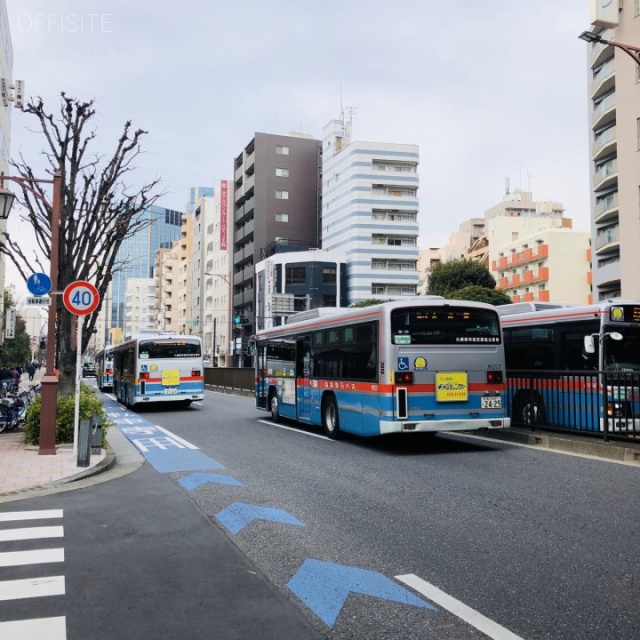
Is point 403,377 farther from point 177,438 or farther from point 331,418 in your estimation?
point 177,438

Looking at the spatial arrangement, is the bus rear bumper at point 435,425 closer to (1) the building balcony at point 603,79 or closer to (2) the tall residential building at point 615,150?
(2) the tall residential building at point 615,150

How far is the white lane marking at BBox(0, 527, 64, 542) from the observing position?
6141mm

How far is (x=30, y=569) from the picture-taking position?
517 centimetres

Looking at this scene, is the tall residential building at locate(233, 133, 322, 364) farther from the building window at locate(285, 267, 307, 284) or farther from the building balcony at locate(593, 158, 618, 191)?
the building balcony at locate(593, 158, 618, 191)

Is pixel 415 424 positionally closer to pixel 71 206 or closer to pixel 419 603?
pixel 419 603

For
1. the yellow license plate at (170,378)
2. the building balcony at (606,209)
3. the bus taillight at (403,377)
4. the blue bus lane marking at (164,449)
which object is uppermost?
the building balcony at (606,209)

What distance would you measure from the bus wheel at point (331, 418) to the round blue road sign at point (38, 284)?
19.7 feet

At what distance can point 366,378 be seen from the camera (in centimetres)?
1234

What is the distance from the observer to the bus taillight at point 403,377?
11.6 metres

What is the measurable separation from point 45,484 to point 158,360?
50.2ft

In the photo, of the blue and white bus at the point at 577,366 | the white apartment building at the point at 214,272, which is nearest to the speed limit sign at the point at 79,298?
the blue and white bus at the point at 577,366

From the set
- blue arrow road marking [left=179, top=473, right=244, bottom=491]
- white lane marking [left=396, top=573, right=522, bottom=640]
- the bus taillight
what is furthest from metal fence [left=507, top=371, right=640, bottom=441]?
white lane marking [left=396, top=573, right=522, bottom=640]

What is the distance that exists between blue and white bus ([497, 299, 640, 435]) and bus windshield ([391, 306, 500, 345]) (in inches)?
61.6

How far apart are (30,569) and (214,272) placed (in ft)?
314
